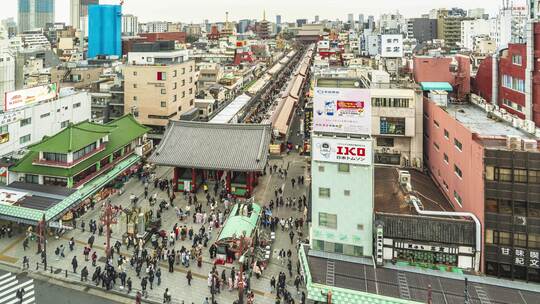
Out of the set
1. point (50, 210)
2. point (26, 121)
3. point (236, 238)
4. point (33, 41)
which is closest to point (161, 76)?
point (26, 121)

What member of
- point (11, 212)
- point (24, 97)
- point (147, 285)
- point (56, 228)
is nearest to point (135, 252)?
point (147, 285)

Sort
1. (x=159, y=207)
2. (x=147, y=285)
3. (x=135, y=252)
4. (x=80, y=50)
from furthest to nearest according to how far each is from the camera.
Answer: (x=80, y=50), (x=159, y=207), (x=135, y=252), (x=147, y=285)


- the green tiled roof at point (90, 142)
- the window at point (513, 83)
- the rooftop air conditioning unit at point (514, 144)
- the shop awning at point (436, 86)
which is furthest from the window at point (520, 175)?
the green tiled roof at point (90, 142)

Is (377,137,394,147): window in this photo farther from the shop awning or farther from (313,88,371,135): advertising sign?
(313,88,371,135): advertising sign

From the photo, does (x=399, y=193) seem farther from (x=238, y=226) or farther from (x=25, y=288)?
(x=25, y=288)

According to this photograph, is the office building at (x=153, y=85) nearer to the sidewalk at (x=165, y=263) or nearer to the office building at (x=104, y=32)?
the sidewalk at (x=165, y=263)

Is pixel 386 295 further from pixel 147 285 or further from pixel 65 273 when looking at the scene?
pixel 65 273
